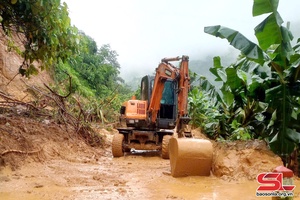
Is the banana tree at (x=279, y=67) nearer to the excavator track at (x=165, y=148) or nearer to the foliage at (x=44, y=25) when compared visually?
the foliage at (x=44, y=25)

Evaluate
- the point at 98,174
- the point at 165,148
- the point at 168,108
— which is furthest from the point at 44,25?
the point at 168,108

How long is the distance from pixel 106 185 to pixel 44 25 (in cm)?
281

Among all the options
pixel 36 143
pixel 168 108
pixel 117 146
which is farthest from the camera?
pixel 168 108

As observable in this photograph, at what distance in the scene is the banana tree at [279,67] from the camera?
16.4 feet

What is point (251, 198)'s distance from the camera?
445 cm

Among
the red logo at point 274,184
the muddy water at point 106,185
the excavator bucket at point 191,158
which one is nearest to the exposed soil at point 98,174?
the muddy water at point 106,185

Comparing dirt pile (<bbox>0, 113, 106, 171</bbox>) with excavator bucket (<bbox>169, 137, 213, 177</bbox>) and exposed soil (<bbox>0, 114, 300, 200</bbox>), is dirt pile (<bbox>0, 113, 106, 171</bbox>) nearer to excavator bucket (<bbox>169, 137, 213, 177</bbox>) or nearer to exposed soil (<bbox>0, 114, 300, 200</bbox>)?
exposed soil (<bbox>0, 114, 300, 200</bbox>)

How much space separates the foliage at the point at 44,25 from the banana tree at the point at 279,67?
2435 mm

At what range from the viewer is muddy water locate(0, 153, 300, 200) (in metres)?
4.64

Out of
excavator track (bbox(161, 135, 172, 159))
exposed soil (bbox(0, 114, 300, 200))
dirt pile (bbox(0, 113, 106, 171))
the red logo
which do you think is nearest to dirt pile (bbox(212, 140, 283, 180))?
exposed soil (bbox(0, 114, 300, 200))

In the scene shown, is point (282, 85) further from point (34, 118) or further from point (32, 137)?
point (34, 118)

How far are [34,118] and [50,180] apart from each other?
3.65 meters

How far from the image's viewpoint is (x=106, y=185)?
5352 mm

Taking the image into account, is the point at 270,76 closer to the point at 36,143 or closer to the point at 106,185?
the point at 106,185
